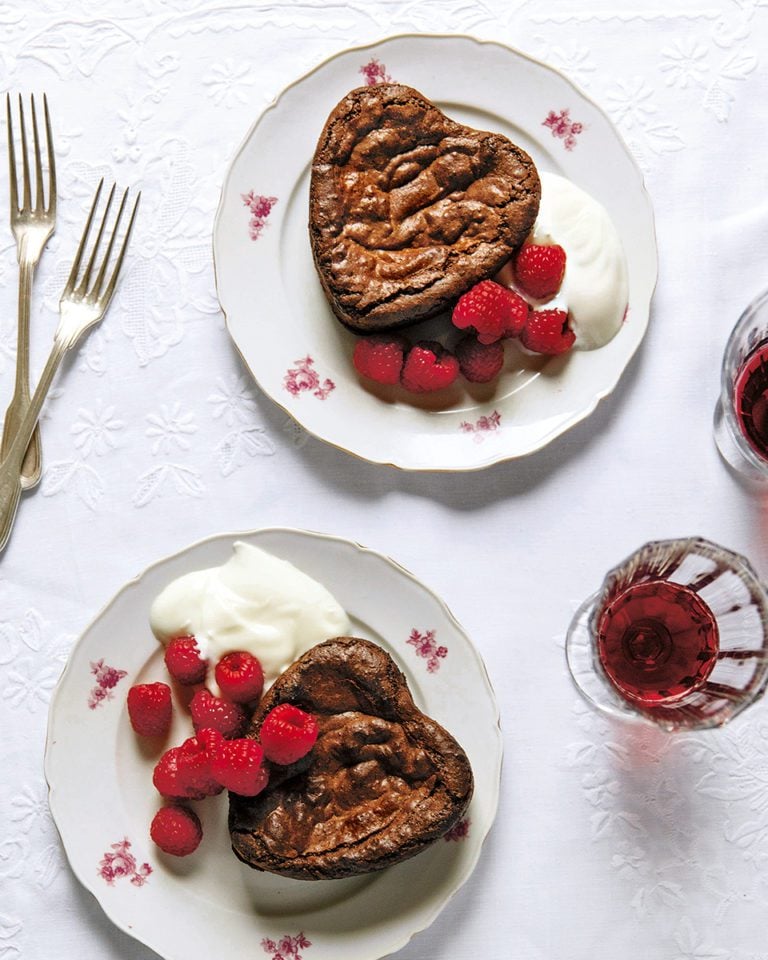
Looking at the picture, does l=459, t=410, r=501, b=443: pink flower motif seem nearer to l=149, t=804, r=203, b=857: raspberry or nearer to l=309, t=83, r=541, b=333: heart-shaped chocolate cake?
l=309, t=83, r=541, b=333: heart-shaped chocolate cake

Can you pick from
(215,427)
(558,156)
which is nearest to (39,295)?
(215,427)

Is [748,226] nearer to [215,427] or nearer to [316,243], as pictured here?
[316,243]

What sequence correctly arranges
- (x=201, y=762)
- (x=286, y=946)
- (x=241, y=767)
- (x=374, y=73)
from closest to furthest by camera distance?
(x=241, y=767)
(x=201, y=762)
(x=286, y=946)
(x=374, y=73)

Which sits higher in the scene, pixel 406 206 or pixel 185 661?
pixel 406 206

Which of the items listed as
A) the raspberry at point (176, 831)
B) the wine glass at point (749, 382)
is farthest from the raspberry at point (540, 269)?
the raspberry at point (176, 831)

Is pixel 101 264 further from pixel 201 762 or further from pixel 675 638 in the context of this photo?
pixel 675 638

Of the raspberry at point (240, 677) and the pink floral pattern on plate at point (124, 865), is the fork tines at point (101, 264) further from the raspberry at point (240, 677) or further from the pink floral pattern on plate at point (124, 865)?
the pink floral pattern on plate at point (124, 865)

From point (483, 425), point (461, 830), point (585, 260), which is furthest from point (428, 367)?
point (461, 830)
